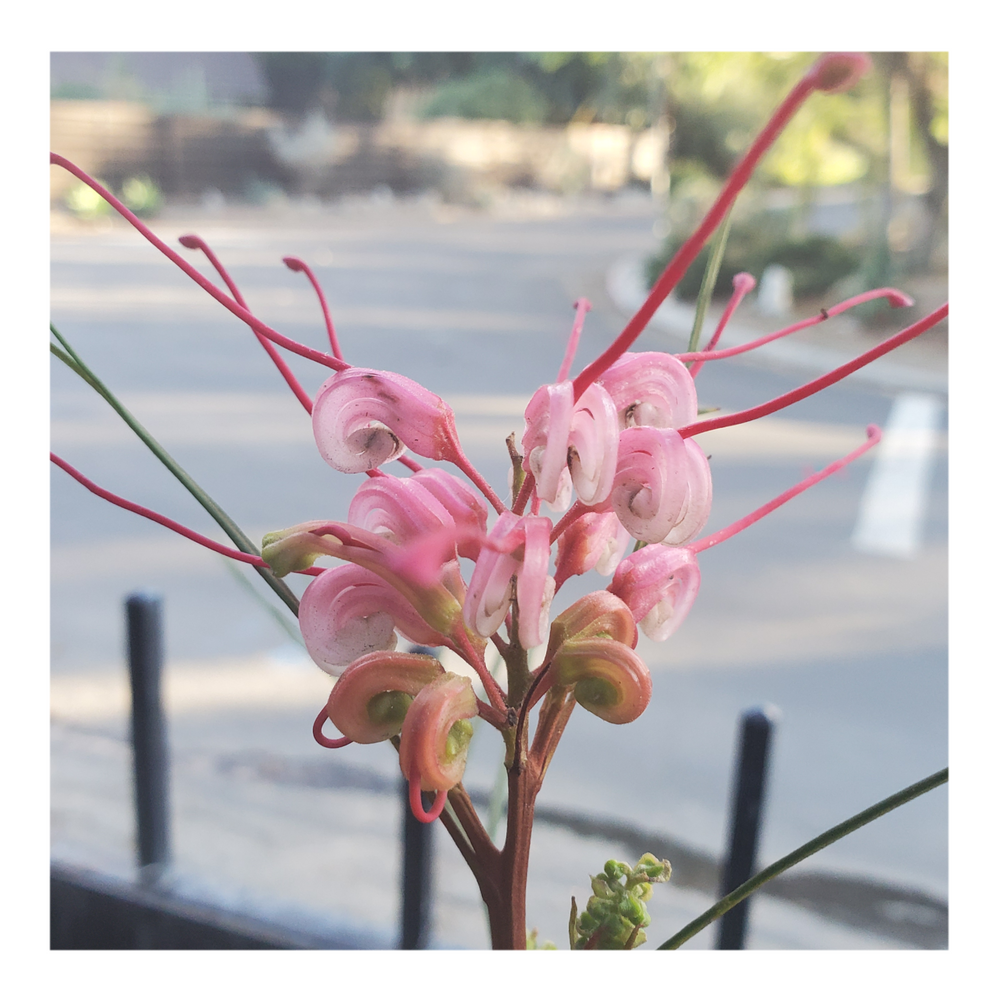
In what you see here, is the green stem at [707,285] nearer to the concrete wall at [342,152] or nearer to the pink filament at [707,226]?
the pink filament at [707,226]

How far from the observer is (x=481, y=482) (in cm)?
25

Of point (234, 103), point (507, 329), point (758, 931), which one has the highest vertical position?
point (234, 103)

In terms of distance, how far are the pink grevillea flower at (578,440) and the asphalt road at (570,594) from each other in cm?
9

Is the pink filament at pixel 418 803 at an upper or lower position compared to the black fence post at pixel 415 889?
upper

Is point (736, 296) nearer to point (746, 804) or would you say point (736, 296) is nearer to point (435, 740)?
point (435, 740)

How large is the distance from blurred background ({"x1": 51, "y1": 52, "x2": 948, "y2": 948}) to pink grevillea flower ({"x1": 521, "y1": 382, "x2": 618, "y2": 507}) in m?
0.14

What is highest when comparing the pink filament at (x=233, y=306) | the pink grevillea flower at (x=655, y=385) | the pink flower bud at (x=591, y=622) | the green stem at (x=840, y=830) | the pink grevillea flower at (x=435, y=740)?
the pink filament at (x=233, y=306)

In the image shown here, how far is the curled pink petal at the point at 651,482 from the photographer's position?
22 cm

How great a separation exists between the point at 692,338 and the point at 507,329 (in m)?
3.68

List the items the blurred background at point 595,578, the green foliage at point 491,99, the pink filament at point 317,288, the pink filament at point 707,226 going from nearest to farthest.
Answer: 1. the pink filament at point 707,226
2. the pink filament at point 317,288
3. the blurred background at point 595,578
4. the green foliage at point 491,99

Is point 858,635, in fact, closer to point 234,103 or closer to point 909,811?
point 909,811

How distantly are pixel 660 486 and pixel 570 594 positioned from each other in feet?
3.65

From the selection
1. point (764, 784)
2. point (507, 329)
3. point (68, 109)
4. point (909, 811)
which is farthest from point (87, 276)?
point (764, 784)

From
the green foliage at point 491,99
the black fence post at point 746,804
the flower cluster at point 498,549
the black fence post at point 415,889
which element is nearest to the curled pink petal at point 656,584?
the flower cluster at point 498,549
